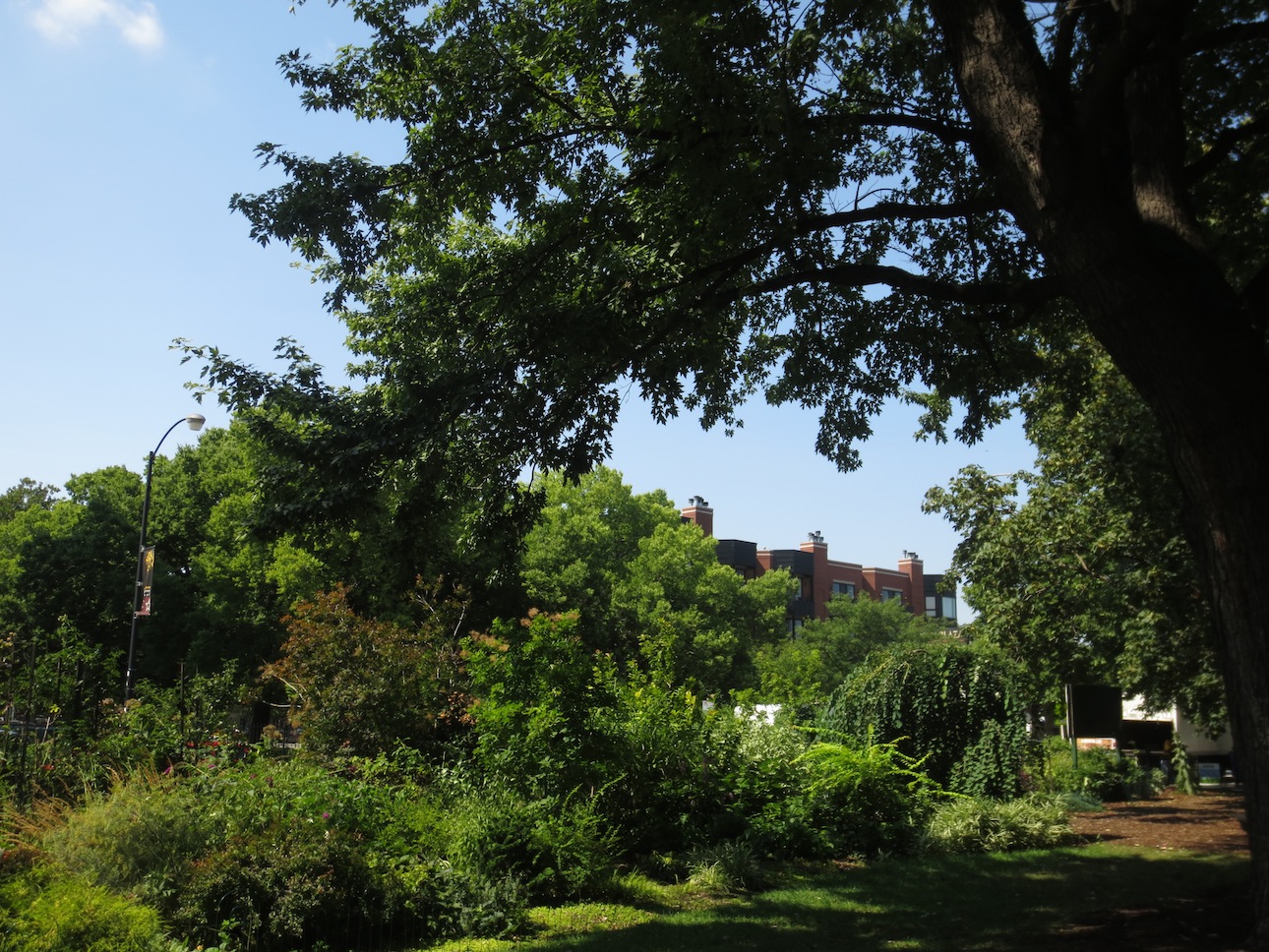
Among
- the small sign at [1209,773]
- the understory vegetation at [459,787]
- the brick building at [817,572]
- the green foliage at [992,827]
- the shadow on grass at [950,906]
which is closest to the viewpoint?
the understory vegetation at [459,787]

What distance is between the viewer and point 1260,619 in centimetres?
568

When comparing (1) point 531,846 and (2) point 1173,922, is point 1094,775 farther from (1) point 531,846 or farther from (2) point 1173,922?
(1) point 531,846

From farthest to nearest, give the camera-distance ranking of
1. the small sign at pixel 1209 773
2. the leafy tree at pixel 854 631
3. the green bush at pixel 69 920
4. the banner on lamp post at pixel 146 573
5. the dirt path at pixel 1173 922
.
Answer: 1. the leafy tree at pixel 854 631
2. the small sign at pixel 1209 773
3. the banner on lamp post at pixel 146 573
4. the dirt path at pixel 1173 922
5. the green bush at pixel 69 920

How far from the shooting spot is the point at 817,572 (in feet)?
250

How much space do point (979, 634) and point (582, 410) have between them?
1347cm

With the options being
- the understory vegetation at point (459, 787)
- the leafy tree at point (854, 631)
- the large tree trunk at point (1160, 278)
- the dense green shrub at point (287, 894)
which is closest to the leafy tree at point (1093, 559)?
the understory vegetation at point (459, 787)

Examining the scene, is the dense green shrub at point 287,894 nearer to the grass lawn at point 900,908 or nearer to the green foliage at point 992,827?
the grass lawn at point 900,908

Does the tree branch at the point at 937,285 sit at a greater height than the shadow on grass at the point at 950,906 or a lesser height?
greater

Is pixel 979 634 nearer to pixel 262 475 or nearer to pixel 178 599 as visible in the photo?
pixel 262 475

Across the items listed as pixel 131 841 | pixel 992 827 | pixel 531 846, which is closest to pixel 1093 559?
pixel 992 827

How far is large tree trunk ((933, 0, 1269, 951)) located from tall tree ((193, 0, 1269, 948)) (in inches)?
0.8

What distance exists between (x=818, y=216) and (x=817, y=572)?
225 feet

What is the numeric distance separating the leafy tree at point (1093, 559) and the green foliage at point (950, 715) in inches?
86.8

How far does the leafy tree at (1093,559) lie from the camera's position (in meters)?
14.7
